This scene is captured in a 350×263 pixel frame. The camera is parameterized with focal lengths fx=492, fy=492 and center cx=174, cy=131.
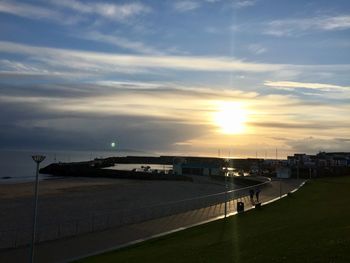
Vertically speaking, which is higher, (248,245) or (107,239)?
(248,245)

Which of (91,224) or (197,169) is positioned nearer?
(91,224)

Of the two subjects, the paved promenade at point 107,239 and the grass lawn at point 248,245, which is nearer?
the grass lawn at point 248,245

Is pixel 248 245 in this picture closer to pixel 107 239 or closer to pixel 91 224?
pixel 107 239

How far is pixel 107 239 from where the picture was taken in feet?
79.3

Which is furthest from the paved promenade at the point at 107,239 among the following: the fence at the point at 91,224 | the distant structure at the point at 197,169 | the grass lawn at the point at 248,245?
the distant structure at the point at 197,169

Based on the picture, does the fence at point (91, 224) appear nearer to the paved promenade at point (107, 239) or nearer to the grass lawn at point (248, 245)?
the paved promenade at point (107, 239)

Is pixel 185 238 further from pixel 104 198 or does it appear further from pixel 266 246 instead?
pixel 104 198

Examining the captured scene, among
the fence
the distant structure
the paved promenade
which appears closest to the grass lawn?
the paved promenade

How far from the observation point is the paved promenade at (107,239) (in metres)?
20.2

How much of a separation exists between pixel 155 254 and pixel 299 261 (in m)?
7.18

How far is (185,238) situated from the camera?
22578 millimetres

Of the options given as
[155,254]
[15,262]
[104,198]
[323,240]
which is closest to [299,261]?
[323,240]

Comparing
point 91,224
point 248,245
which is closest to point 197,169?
point 91,224

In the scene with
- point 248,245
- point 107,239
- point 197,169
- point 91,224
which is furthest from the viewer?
point 197,169
